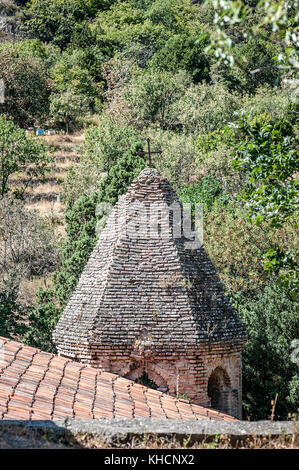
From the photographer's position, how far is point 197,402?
12453 millimetres

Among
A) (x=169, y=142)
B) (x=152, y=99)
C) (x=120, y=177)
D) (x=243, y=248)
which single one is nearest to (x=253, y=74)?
(x=152, y=99)

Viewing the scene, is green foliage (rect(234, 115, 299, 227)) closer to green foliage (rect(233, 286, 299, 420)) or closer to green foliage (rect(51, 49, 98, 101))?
green foliage (rect(233, 286, 299, 420))

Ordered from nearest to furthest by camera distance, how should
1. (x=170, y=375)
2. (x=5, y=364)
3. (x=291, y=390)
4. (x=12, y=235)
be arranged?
(x=5, y=364)
(x=170, y=375)
(x=291, y=390)
(x=12, y=235)

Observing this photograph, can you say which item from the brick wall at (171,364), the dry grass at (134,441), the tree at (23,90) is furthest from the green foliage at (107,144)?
the dry grass at (134,441)

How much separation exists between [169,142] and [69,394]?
96.0ft

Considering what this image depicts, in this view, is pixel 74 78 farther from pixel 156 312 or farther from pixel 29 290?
pixel 156 312

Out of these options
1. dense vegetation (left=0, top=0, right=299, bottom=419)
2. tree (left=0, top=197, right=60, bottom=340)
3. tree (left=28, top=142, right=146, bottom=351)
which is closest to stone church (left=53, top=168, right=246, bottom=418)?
dense vegetation (left=0, top=0, right=299, bottom=419)

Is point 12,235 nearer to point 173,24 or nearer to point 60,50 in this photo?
point 60,50

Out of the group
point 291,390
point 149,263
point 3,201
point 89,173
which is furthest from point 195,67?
point 149,263

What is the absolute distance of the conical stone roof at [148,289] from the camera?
40.4 ft

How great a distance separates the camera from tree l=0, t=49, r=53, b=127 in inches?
2039

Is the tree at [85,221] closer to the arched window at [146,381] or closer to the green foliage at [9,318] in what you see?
the green foliage at [9,318]

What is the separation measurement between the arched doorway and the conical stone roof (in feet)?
2.92
